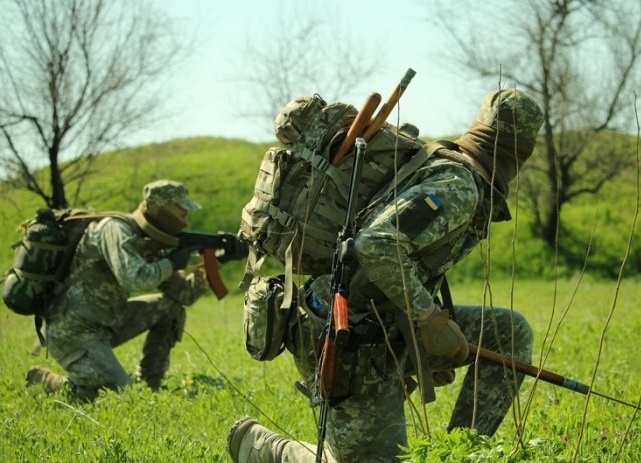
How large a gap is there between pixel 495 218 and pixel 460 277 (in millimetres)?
16788

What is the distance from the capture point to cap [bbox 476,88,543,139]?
488 centimetres

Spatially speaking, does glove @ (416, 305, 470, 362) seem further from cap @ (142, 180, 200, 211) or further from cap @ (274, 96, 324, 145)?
cap @ (142, 180, 200, 211)

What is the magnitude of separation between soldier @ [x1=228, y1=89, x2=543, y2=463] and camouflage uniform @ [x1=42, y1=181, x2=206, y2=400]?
2.87m

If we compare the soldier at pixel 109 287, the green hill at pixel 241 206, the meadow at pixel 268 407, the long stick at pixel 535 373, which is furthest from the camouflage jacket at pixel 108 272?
the green hill at pixel 241 206

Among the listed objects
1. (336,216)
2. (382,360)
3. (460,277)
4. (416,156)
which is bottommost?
(460,277)

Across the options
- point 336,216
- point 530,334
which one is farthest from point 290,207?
point 530,334

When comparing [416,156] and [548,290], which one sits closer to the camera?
[416,156]

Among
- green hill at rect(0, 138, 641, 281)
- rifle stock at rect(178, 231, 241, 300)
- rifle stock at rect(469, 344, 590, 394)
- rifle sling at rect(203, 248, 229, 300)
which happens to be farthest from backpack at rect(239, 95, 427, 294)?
green hill at rect(0, 138, 641, 281)

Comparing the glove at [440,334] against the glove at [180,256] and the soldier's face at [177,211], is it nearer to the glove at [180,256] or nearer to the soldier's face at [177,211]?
the glove at [180,256]

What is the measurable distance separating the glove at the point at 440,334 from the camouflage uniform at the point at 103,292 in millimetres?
3760

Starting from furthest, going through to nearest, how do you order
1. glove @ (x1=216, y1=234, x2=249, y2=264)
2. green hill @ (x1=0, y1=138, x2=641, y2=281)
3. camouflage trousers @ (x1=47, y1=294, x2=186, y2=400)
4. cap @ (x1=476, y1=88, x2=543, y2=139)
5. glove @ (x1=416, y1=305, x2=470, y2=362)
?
green hill @ (x1=0, y1=138, x2=641, y2=281)
glove @ (x1=216, y1=234, x2=249, y2=264)
camouflage trousers @ (x1=47, y1=294, x2=186, y2=400)
cap @ (x1=476, y1=88, x2=543, y2=139)
glove @ (x1=416, y1=305, x2=470, y2=362)

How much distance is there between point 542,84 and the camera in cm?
2295

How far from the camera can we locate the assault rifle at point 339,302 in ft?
14.0

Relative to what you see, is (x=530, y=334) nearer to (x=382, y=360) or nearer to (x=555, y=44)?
(x=382, y=360)
